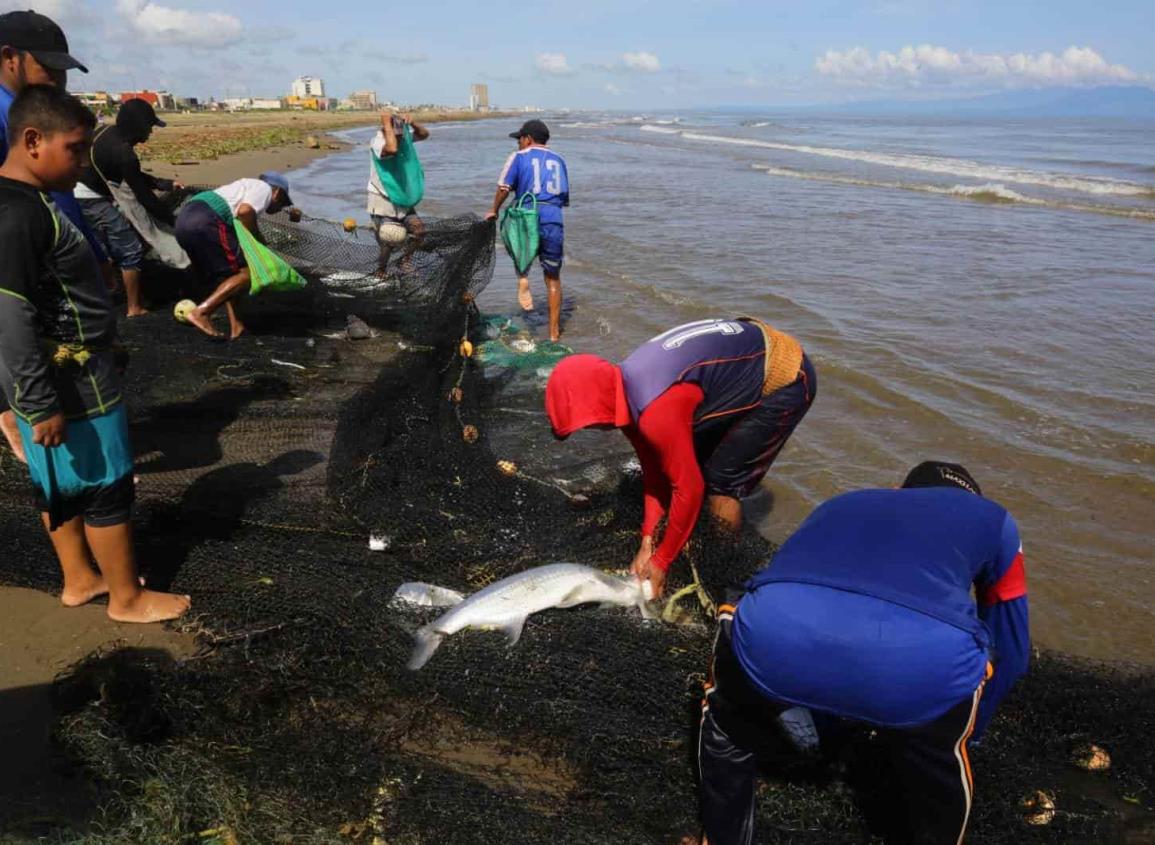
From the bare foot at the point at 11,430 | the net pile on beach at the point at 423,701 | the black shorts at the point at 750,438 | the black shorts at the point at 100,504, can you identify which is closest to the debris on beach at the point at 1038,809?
the net pile on beach at the point at 423,701

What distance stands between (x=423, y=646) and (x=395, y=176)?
6092 mm

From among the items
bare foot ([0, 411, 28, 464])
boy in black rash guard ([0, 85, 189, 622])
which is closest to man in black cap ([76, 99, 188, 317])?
bare foot ([0, 411, 28, 464])

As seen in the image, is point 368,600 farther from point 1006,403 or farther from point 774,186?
point 774,186

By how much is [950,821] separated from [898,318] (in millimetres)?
7500

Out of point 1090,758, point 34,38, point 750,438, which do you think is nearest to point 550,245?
→ point 34,38

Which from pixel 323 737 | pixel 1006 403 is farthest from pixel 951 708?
pixel 1006 403

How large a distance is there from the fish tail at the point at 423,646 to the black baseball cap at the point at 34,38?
3.56 m

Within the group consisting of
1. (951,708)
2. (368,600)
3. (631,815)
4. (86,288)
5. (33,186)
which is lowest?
(631,815)

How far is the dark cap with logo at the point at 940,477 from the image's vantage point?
90.0 inches

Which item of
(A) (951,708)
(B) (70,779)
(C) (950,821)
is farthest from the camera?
(B) (70,779)

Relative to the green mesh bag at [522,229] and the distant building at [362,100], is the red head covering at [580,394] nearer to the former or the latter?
the green mesh bag at [522,229]

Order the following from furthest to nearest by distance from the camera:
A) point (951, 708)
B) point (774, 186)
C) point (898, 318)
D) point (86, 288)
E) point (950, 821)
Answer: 1. point (774, 186)
2. point (898, 318)
3. point (86, 288)
4. point (950, 821)
5. point (951, 708)

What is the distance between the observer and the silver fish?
2.96 m

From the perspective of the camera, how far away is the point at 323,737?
2.77 meters
